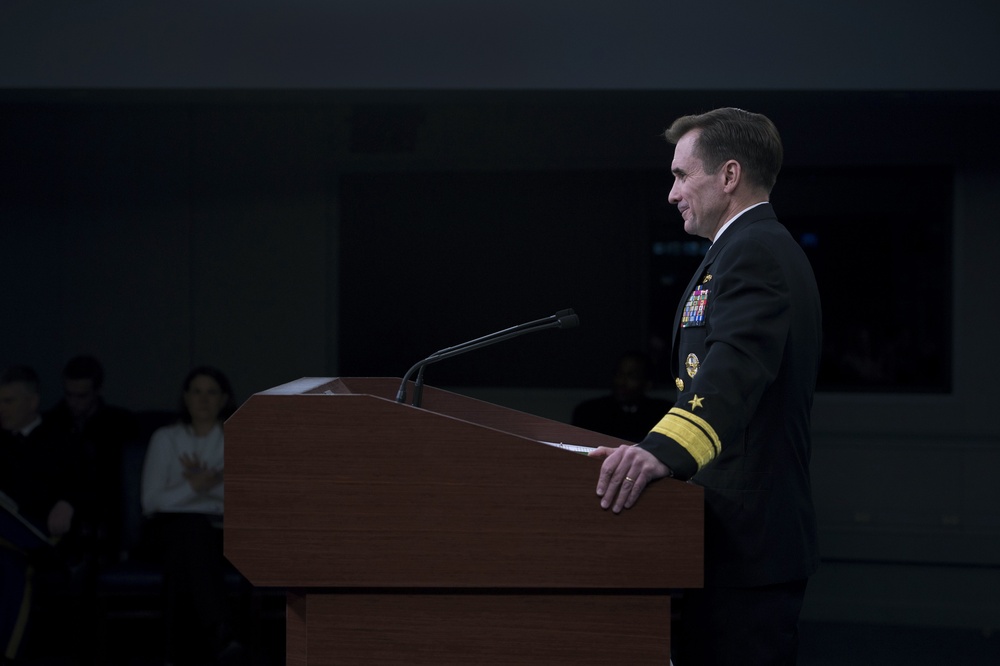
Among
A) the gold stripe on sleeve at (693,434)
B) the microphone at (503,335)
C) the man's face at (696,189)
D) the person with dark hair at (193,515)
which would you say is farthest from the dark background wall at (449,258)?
the gold stripe on sleeve at (693,434)

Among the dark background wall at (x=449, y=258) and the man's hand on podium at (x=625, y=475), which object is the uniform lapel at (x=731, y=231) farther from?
the dark background wall at (x=449, y=258)

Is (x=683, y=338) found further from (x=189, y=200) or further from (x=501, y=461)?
(x=189, y=200)

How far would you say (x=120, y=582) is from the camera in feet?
12.3

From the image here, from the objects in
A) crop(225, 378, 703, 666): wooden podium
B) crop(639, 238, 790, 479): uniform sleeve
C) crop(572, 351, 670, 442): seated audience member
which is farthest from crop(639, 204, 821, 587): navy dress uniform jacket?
crop(572, 351, 670, 442): seated audience member

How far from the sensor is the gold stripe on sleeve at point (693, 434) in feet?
4.58

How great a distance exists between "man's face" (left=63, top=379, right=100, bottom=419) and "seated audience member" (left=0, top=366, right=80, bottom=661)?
0.84ft

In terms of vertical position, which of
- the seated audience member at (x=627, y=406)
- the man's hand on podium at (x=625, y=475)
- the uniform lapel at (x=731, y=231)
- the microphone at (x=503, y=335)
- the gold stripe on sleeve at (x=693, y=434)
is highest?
the uniform lapel at (x=731, y=231)

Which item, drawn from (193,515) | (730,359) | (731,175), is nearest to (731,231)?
(731,175)

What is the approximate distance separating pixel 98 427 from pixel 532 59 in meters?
2.38

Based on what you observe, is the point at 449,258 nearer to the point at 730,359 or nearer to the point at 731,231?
the point at 731,231

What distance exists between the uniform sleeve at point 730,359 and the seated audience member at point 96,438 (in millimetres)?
3024

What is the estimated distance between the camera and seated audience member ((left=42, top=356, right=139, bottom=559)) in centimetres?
396

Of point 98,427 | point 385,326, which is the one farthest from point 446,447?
point 385,326

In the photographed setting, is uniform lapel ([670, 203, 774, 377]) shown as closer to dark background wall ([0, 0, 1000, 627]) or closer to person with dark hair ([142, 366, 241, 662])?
person with dark hair ([142, 366, 241, 662])
